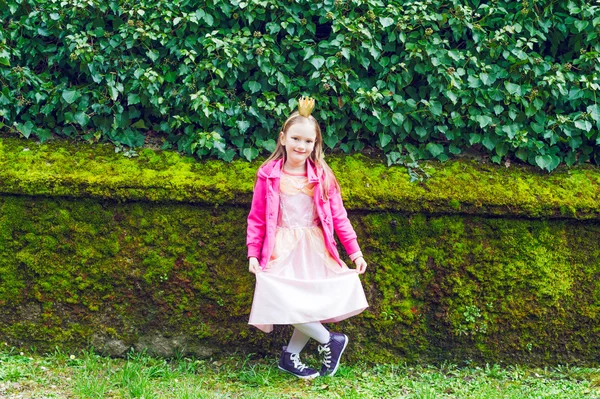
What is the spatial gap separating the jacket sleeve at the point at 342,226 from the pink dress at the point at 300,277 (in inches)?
4.3

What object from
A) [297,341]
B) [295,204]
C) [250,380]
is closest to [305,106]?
[295,204]

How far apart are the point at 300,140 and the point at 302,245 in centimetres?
65

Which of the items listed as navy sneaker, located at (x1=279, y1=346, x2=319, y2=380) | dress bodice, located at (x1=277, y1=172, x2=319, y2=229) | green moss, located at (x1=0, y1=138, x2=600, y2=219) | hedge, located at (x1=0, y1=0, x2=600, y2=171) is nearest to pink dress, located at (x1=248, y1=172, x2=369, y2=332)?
dress bodice, located at (x1=277, y1=172, x2=319, y2=229)

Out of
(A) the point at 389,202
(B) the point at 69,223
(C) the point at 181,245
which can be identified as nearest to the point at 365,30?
(A) the point at 389,202

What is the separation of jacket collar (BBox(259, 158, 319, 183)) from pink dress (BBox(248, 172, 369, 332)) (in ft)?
0.18

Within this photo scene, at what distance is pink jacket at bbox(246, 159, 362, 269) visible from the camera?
12.5 ft

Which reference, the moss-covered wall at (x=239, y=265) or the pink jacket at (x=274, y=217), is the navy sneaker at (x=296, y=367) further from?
the pink jacket at (x=274, y=217)

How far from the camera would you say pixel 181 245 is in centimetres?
418

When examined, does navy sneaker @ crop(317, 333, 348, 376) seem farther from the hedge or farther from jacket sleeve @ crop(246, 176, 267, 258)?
the hedge

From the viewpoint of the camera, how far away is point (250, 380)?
3986mm

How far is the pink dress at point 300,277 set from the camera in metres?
3.71

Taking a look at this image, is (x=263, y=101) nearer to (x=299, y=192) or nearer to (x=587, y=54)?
(x=299, y=192)

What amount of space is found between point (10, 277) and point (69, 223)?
536 millimetres

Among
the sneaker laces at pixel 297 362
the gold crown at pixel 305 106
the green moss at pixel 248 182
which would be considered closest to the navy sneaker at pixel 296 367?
the sneaker laces at pixel 297 362
